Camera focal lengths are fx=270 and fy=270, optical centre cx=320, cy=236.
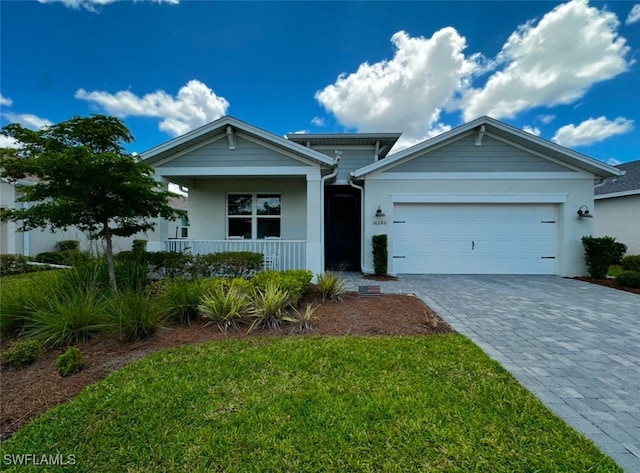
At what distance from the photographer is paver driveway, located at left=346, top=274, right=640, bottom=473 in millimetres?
2229

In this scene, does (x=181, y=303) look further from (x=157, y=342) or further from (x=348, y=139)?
(x=348, y=139)

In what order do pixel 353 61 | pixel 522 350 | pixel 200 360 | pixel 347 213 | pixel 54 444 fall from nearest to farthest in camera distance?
pixel 54 444
pixel 200 360
pixel 522 350
pixel 347 213
pixel 353 61

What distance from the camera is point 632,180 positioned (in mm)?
13594

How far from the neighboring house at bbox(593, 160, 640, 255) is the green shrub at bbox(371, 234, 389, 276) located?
11.4m

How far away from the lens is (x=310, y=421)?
2.14 m

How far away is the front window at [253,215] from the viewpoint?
32.2 feet

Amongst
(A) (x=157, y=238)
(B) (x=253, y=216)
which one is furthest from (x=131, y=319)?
(B) (x=253, y=216)

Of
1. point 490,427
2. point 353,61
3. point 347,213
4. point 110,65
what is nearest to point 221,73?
point 110,65

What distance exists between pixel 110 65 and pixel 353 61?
355 inches

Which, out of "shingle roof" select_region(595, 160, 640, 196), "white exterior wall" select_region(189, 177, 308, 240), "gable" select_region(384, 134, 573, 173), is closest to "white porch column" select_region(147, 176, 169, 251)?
"white exterior wall" select_region(189, 177, 308, 240)

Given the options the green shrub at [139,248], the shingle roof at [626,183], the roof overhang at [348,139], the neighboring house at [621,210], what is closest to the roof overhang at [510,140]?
the roof overhang at [348,139]

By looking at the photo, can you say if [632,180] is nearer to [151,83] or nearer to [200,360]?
[200,360]

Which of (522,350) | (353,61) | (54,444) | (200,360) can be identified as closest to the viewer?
(54,444)

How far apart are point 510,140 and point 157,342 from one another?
11.1 meters
